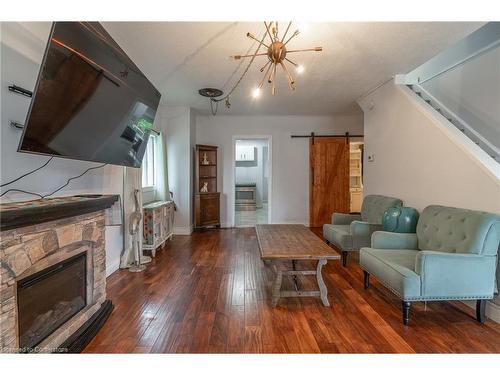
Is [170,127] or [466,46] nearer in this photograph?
[466,46]

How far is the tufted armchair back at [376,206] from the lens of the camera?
3.38 meters

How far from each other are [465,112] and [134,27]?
3983 mm

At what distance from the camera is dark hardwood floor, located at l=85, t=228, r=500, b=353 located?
1.74 meters

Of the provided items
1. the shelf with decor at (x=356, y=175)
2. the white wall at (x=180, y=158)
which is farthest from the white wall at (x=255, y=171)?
the white wall at (x=180, y=158)

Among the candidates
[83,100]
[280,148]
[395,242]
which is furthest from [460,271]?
[280,148]

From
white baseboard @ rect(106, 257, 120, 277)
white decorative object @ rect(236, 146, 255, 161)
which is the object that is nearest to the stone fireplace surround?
white baseboard @ rect(106, 257, 120, 277)

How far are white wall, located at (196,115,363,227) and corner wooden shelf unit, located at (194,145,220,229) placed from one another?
193mm

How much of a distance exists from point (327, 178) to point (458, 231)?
12.4 ft

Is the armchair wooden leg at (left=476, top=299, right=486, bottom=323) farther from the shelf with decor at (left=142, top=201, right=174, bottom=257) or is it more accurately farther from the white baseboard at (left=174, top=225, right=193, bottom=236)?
the white baseboard at (left=174, top=225, right=193, bottom=236)

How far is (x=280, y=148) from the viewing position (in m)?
5.92

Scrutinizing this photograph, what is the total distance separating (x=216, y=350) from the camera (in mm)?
1692

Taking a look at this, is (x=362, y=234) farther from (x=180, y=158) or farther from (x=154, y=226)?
(x=180, y=158)
